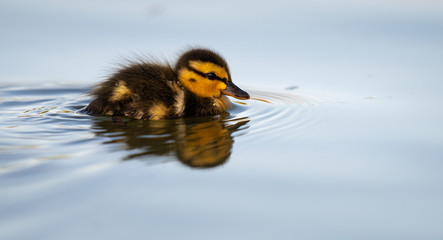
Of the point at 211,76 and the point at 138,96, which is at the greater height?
the point at 211,76

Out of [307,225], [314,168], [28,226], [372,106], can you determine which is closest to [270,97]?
[372,106]

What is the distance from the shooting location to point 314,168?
252cm

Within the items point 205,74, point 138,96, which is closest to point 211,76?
point 205,74

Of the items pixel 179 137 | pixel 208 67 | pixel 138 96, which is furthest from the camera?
pixel 208 67

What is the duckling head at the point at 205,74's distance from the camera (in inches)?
157

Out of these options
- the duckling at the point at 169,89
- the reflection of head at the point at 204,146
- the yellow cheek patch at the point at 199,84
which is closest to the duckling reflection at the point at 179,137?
the reflection of head at the point at 204,146

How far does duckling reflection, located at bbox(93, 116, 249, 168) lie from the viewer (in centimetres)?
263

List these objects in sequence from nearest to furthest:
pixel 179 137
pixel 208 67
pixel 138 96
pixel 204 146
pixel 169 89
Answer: pixel 204 146, pixel 179 137, pixel 138 96, pixel 169 89, pixel 208 67

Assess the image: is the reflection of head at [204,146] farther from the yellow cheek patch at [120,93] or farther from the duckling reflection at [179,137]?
the yellow cheek patch at [120,93]

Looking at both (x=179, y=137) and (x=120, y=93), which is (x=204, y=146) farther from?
(x=120, y=93)

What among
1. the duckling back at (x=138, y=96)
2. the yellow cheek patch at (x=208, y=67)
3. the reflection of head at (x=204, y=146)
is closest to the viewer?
the reflection of head at (x=204, y=146)

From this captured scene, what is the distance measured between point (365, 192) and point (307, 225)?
17.6 inches

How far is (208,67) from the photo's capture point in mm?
3998

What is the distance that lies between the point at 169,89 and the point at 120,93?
1.04 ft
